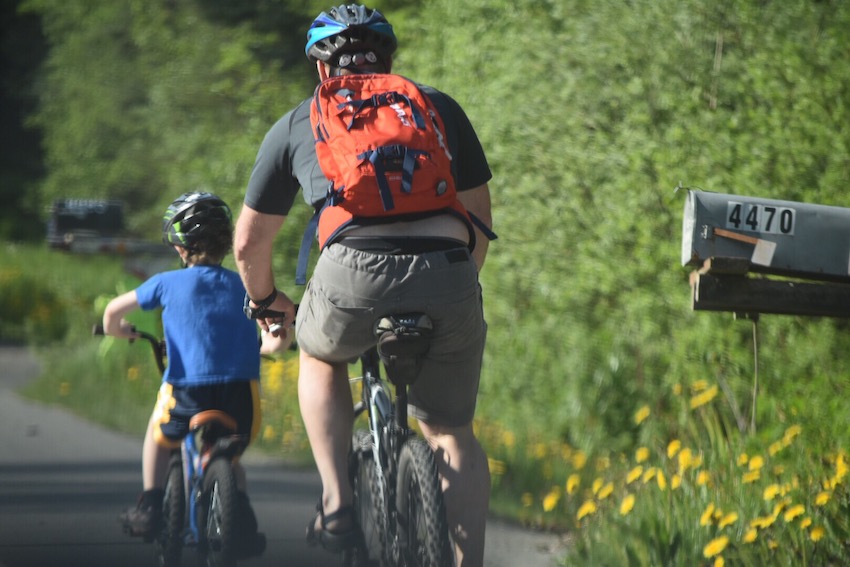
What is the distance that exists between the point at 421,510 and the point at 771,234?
5.31ft

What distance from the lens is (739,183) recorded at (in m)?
6.06

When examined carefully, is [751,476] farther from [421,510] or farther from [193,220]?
[193,220]

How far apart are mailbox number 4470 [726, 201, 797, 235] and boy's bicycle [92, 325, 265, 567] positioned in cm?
185

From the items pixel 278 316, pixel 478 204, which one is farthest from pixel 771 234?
pixel 278 316

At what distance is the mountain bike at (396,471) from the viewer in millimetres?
3350

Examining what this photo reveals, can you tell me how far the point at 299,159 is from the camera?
3.46 meters

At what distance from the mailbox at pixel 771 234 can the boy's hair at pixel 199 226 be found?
1.67 metres

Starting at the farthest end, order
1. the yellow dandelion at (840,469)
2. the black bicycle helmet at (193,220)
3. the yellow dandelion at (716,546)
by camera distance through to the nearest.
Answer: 1. the black bicycle helmet at (193,220)
2. the yellow dandelion at (840,469)
3. the yellow dandelion at (716,546)

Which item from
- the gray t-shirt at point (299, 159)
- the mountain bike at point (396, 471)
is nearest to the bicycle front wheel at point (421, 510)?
the mountain bike at point (396, 471)

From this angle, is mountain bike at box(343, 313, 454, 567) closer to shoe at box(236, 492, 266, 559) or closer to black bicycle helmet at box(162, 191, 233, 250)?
shoe at box(236, 492, 266, 559)

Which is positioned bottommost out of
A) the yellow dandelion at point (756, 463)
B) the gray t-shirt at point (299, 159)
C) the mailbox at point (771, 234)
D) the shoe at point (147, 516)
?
the shoe at point (147, 516)

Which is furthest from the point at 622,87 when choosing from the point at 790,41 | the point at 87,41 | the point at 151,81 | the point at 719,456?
the point at 87,41

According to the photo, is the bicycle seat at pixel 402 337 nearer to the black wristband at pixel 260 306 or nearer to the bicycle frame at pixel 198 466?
the black wristband at pixel 260 306

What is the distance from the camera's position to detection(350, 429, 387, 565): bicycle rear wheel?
3684 millimetres
